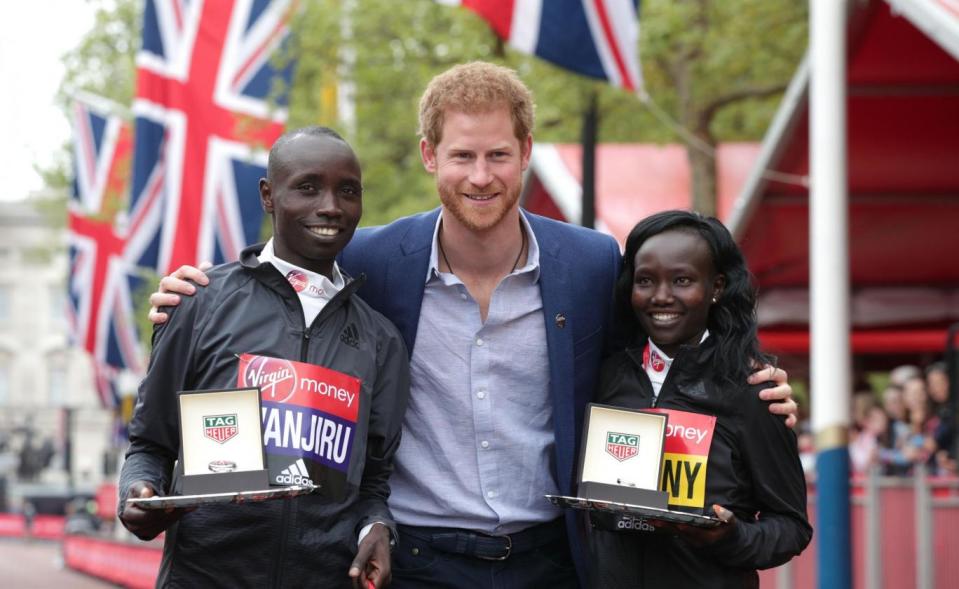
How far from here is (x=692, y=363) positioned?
4.64 m

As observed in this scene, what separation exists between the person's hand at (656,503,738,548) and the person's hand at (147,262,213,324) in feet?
4.55

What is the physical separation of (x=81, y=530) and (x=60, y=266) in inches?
2553

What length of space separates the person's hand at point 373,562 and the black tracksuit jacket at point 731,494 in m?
0.67

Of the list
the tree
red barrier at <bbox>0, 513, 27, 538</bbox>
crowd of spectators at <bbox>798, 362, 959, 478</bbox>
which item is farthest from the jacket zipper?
red barrier at <bbox>0, 513, 27, 538</bbox>

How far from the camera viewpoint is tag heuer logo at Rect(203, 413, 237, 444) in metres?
4.13

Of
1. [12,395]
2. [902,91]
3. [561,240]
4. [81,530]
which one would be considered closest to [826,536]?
[902,91]

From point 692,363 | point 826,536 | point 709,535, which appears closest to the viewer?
point 709,535

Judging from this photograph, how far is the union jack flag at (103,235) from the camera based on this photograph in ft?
84.9

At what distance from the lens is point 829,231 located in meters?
10.8

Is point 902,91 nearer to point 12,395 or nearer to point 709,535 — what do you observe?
point 709,535

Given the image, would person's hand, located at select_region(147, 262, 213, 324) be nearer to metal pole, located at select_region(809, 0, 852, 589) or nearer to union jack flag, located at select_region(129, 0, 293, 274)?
metal pole, located at select_region(809, 0, 852, 589)

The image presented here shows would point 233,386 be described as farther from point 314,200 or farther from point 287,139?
point 287,139

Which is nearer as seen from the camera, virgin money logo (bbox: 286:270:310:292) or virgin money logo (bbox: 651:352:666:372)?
virgin money logo (bbox: 286:270:310:292)

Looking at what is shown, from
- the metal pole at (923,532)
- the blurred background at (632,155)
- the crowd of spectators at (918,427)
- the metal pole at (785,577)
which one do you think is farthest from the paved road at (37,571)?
the metal pole at (923,532)
